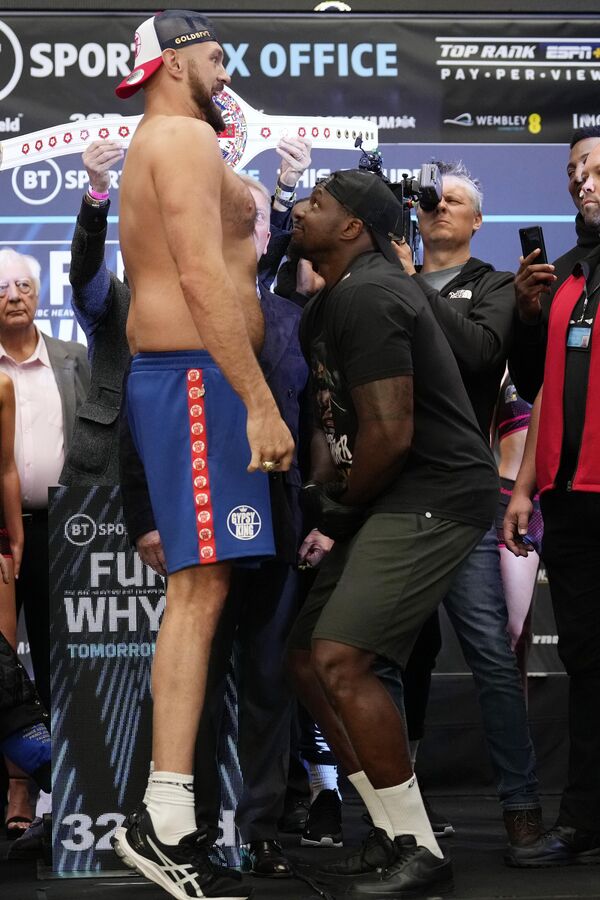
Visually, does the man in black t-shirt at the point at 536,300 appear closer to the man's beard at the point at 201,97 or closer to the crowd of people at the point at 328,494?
the crowd of people at the point at 328,494

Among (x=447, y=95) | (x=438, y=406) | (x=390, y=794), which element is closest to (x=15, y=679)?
(x=390, y=794)

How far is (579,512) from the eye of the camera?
323cm

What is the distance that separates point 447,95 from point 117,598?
9.39 feet

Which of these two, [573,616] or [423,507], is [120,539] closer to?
[423,507]

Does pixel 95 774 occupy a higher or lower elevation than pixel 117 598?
lower

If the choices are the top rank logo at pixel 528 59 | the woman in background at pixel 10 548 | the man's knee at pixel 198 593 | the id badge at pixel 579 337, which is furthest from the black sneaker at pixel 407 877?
the top rank logo at pixel 528 59

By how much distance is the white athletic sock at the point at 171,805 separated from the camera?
102 inches

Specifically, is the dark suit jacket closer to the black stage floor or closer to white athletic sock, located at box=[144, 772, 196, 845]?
the black stage floor

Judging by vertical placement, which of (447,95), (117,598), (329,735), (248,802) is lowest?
(248,802)

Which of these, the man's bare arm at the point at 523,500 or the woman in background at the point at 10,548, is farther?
the woman in background at the point at 10,548

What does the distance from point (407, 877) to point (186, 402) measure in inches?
45.4

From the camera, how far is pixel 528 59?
16.7 feet

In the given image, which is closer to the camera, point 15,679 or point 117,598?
point 117,598

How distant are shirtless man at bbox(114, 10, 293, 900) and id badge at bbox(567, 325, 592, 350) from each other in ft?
3.02
